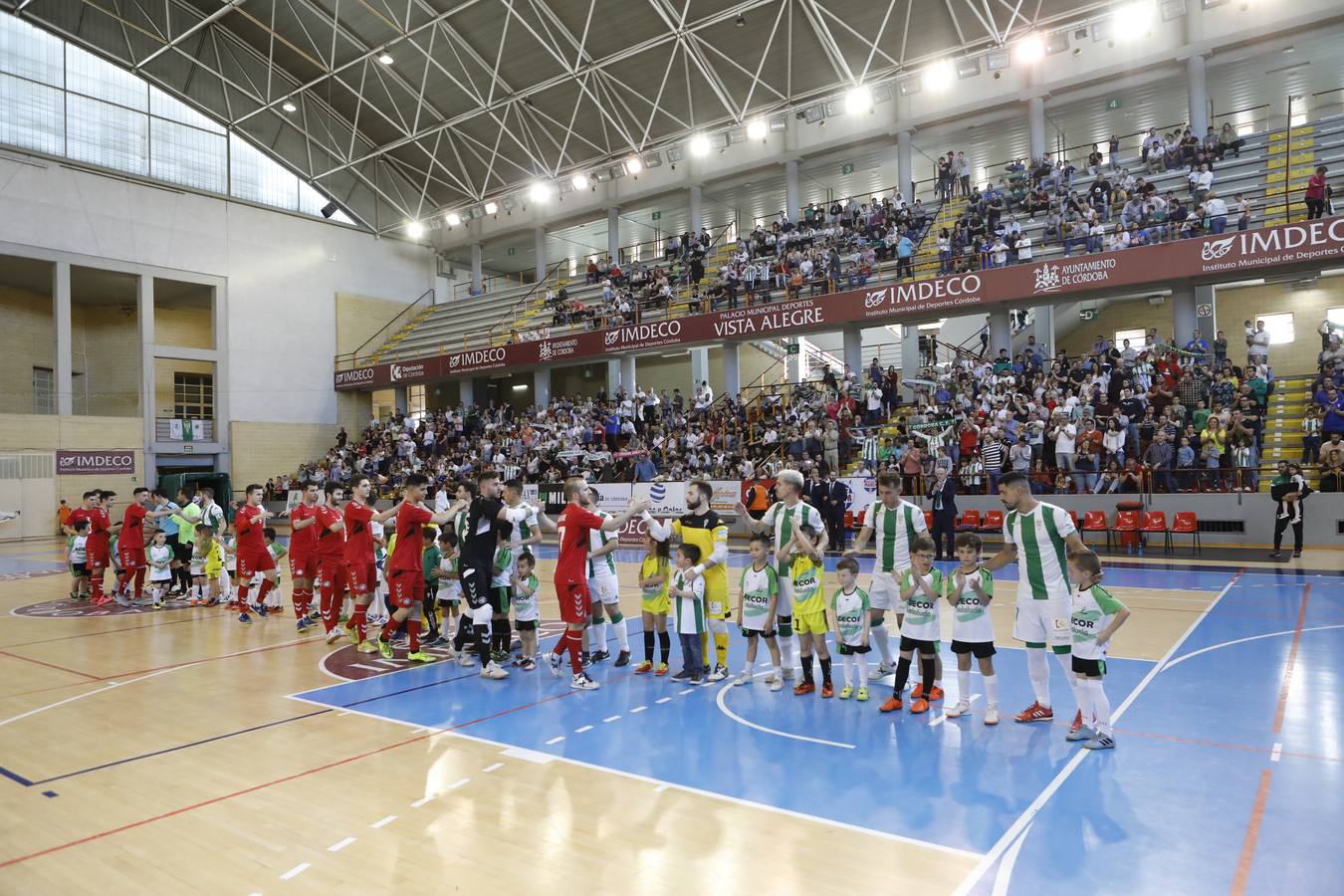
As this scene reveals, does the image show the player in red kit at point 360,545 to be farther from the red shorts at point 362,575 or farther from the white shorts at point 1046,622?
the white shorts at point 1046,622

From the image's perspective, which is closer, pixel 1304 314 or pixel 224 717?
pixel 224 717

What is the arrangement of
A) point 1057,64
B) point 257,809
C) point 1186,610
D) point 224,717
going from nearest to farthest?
point 257,809 < point 224,717 < point 1186,610 < point 1057,64

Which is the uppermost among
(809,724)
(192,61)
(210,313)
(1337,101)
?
(192,61)

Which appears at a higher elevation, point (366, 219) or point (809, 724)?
point (366, 219)

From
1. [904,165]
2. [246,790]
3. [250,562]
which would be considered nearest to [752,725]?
[246,790]

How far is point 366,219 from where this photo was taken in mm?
41500

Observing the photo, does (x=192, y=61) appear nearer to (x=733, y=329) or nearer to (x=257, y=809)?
(x=733, y=329)

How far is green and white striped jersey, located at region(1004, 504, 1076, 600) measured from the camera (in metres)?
6.63

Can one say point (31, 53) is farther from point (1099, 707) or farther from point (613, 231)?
point (1099, 707)

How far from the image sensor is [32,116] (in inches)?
1245

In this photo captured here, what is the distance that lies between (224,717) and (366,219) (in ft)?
126

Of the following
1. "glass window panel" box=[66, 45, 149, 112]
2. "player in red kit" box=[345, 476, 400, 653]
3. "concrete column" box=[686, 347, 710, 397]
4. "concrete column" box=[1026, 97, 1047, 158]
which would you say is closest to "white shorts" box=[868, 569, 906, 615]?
"player in red kit" box=[345, 476, 400, 653]

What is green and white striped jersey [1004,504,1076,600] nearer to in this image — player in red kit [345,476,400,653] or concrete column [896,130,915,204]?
player in red kit [345,476,400,653]

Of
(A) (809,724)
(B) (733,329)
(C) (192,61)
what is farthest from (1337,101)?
(C) (192,61)
